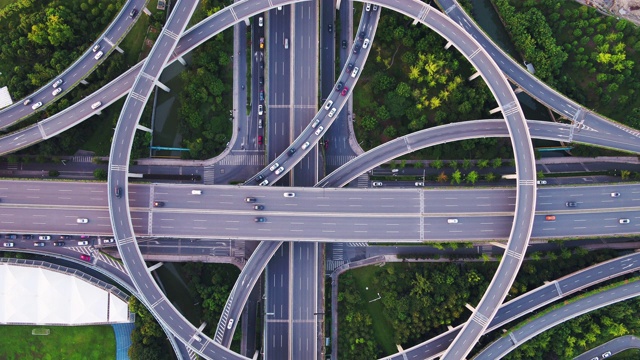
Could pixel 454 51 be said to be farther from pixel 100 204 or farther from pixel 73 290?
pixel 73 290

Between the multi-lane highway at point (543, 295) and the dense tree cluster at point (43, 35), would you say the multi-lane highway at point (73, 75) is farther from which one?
the multi-lane highway at point (543, 295)

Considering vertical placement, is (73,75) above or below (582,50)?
below

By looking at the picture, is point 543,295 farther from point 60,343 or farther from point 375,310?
point 60,343

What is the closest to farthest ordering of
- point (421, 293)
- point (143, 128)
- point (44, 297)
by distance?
point (44, 297), point (143, 128), point (421, 293)

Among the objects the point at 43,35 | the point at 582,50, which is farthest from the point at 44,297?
the point at 582,50

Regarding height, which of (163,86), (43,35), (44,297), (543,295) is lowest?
(543,295)

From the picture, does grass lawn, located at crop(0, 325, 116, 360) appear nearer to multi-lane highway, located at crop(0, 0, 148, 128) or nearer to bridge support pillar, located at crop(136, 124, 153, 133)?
bridge support pillar, located at crop(136, 124, 153, 133)

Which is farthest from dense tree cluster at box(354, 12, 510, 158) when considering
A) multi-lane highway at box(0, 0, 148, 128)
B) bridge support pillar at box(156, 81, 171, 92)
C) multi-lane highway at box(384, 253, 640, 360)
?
multi-lane highway at box(0, 0, 148, 128)
